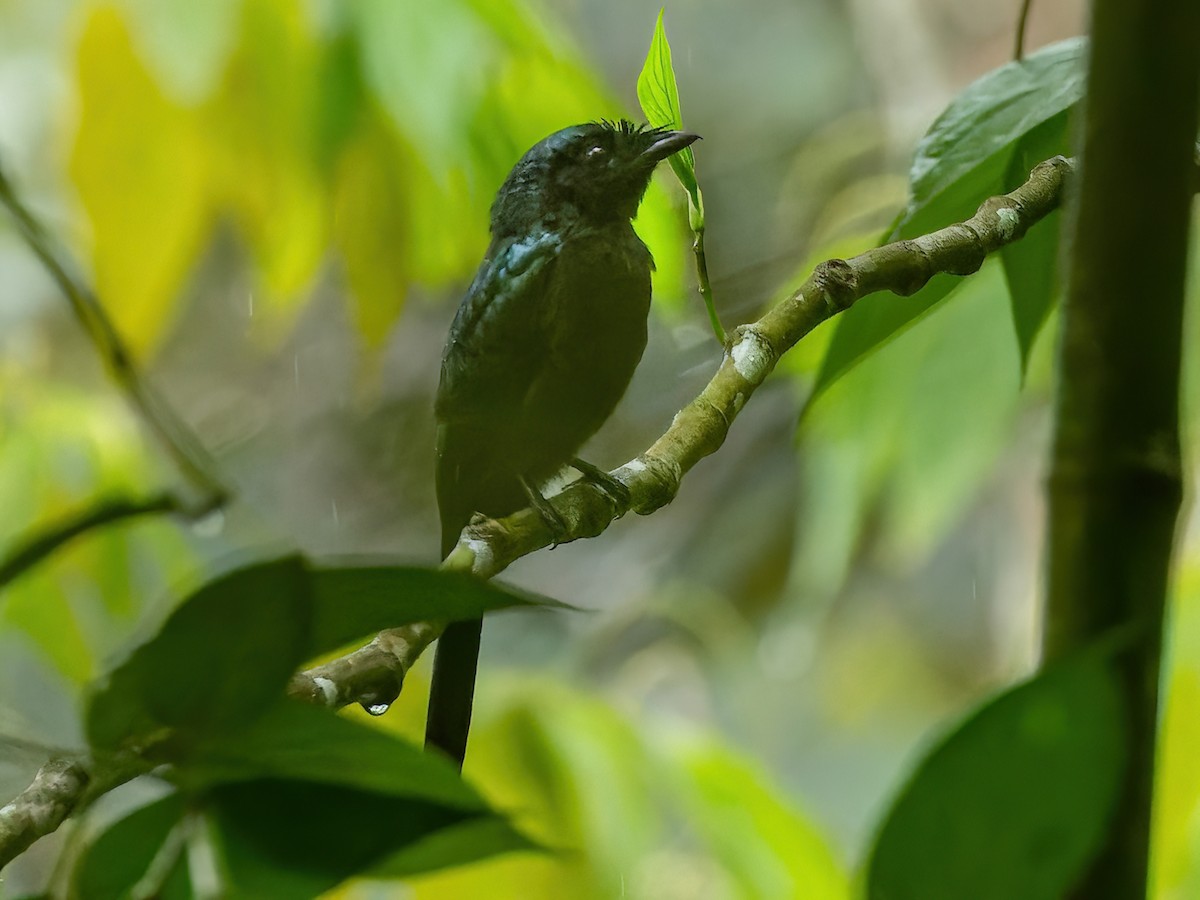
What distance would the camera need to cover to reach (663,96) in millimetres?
455

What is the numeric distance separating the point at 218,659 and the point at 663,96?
1.05 ft

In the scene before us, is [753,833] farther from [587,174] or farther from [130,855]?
[130,855]

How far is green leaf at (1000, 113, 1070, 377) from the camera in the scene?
448 mm

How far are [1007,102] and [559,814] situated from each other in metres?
0.64

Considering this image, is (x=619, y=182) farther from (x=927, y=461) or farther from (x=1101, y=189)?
(x=927, y=461)

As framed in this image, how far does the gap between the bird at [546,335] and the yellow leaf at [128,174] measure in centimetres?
43

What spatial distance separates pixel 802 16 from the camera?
2.05 m

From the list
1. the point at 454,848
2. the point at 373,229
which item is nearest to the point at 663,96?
the point at 454,848

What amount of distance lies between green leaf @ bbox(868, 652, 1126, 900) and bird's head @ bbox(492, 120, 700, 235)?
447mm

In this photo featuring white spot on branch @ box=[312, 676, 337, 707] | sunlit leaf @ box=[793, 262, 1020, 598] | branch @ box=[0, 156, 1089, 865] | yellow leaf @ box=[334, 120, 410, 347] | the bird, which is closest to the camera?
white spot on branch @ box=[312, 676, 337, 707]

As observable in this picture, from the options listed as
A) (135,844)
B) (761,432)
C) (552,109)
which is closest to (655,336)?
(552,109)

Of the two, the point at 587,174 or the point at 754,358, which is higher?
the point at 587,174

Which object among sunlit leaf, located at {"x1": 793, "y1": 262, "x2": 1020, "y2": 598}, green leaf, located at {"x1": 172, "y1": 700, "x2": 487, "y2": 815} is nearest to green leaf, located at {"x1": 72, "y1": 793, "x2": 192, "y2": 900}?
green leaf, located at {"x1": 172, "y1": 700, "x2": 487, "y2": 815}

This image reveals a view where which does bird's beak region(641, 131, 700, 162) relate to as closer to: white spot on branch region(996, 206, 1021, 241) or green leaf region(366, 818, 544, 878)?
white spot on branch region(996, 206, 1021, 241)
